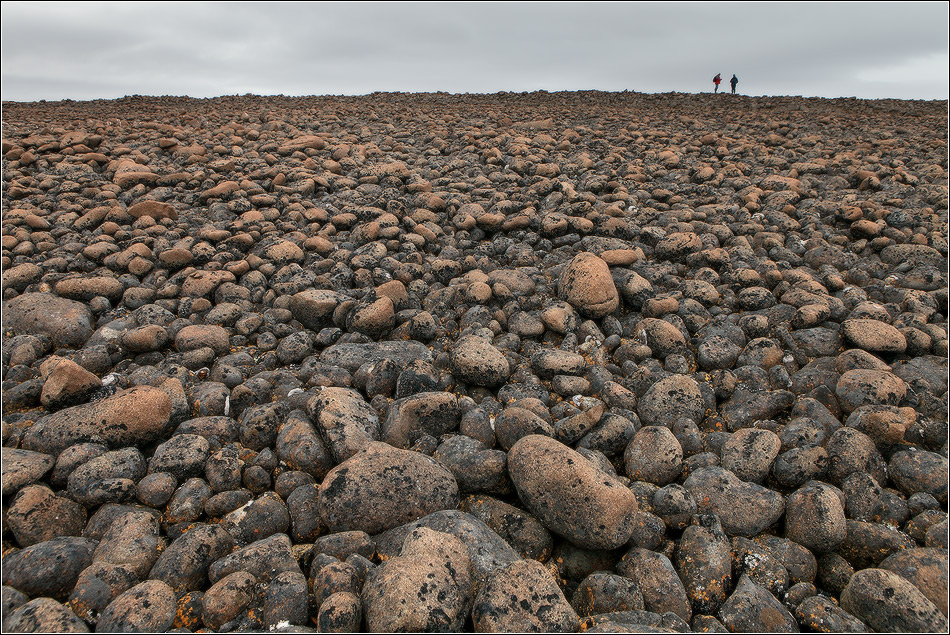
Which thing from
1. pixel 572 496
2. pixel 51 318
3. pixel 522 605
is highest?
pixel 51 318

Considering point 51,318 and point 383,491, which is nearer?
point 383,491

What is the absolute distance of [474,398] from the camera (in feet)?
10.1

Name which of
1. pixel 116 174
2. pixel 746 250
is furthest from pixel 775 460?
pixel 116 174

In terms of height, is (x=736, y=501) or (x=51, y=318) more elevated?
(x=51, y=318)

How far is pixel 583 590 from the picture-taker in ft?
6.48

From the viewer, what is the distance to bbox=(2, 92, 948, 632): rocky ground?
1.93 metres

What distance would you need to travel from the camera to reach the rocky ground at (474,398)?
1931 millimetres

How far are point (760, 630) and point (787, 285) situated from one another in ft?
9.02

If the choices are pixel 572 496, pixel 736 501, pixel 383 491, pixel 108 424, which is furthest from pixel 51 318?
pixel 736 501

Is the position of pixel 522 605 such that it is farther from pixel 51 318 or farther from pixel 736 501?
pixel 51 318

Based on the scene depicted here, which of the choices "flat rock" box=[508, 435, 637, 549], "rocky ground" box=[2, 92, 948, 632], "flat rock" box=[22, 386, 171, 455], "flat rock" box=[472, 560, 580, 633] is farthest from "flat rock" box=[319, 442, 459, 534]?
"flat rock" box=[22, 386, 171, 455]

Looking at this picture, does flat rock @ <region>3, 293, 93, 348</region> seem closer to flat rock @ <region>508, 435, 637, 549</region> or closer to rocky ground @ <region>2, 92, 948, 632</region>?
rocky ground @ <region>2, 92, 948, 632</region>

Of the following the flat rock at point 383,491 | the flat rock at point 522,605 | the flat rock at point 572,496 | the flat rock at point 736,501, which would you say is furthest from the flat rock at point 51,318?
the flat rock at point 736,501

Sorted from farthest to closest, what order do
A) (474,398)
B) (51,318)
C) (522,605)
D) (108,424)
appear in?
(51,318) → (474,398) → (108,424) → (522,605)
